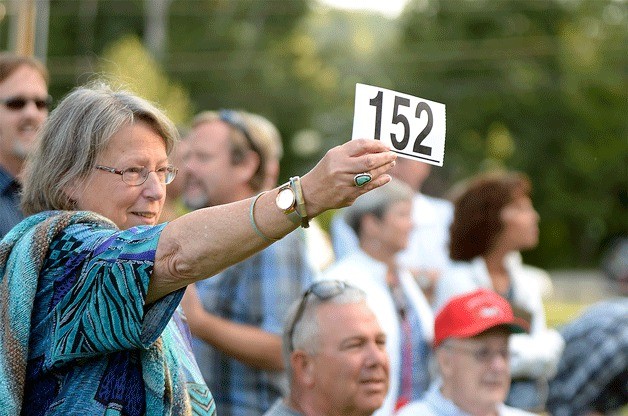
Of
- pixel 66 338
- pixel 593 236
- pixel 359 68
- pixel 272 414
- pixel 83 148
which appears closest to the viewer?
pixel 66 338

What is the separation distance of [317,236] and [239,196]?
1.70m

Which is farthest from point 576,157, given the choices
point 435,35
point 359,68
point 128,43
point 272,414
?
point 272,414

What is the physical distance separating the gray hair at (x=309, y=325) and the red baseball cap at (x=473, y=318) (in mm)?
685

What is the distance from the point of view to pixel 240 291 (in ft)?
16.7

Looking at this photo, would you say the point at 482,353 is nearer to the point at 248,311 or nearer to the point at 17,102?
the point at 248,311

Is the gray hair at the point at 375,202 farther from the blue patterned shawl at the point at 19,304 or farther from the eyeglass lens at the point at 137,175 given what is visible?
the blue patterned shawl at the point at 19,304

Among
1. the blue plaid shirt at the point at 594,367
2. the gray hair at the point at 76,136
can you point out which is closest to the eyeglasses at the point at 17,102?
the gray hair at the point at 76,136

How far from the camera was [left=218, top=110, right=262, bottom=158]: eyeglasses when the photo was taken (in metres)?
5.43

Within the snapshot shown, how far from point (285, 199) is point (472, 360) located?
2.47 meters

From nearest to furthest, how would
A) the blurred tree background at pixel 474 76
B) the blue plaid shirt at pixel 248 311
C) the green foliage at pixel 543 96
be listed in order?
1. the blue plaid shirt at pixel 248 311
2. the blurred tree background at pixel 474 76
3. the green foliage at pixel 543 96

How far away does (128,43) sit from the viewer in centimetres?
3009

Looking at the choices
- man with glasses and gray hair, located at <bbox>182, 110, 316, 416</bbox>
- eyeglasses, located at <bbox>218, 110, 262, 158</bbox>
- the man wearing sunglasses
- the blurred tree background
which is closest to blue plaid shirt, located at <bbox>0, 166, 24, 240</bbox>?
the man wearing sunglasses

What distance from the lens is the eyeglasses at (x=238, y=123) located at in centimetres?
543

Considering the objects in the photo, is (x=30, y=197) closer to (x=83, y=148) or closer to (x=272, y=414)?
(x=83, y=148)
